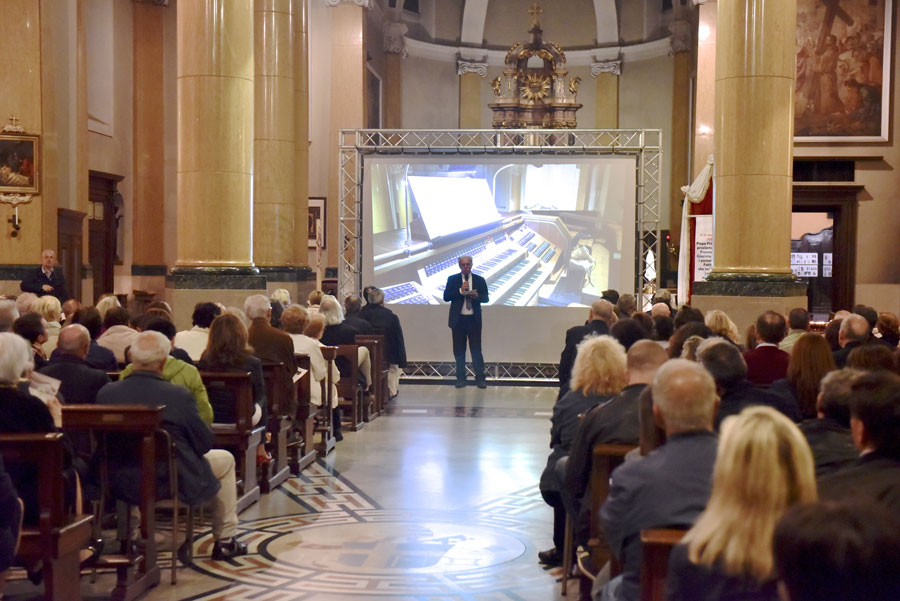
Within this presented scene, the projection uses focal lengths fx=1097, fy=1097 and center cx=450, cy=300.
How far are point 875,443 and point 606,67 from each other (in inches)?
1013

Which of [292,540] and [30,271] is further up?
[30,271]

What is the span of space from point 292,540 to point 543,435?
4780 millimetres

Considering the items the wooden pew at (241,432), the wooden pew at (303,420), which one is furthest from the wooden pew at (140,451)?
the wooden pew at (303,420)

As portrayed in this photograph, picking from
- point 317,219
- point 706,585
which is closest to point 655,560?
point 706,585

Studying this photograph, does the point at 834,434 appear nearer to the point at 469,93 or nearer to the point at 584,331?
the point at 584,331

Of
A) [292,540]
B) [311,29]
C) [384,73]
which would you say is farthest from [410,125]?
[292,540]

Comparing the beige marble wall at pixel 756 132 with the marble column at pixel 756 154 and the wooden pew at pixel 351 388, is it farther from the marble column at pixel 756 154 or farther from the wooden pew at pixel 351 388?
the wooden pew at pixel 351 388

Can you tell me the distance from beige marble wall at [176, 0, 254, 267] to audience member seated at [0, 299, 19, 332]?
3.34 meters

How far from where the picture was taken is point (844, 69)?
18.0 meters

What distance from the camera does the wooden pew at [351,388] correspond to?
11.8 m

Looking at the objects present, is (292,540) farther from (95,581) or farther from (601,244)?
(601,244)

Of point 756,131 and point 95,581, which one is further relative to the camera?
point 756,131

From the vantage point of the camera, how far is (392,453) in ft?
33.8

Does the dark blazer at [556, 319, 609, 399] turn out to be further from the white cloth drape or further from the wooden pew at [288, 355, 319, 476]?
the white cloth drape
